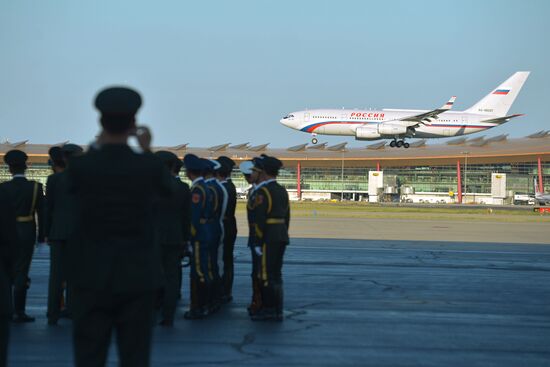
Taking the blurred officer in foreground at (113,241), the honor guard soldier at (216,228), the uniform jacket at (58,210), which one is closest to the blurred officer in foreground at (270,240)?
the honor guard soldier at (216,228)

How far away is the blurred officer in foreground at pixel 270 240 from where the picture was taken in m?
9.91

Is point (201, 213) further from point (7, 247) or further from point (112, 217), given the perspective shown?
point (112, 217)

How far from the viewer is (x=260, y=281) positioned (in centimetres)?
1008

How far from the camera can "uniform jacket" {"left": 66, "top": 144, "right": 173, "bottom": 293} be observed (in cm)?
467

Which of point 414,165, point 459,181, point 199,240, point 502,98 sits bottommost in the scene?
point 199,240

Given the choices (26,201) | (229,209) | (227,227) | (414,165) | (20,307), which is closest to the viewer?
(20,307)

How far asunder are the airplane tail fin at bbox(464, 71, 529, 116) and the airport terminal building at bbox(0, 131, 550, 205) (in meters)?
33.5

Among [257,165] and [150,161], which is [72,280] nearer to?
[150,161]

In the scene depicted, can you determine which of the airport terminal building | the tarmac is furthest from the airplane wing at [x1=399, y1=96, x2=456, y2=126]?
the tarmac

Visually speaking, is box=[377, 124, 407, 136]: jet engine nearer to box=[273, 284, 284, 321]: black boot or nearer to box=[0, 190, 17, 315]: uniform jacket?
box=[273, 284, 284, 321]: black boot

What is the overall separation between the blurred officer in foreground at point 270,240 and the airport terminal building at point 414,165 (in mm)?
99648

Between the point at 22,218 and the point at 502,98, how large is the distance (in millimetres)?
70453

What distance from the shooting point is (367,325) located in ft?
31.8

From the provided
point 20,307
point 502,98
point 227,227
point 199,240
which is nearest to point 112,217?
point 199,240
